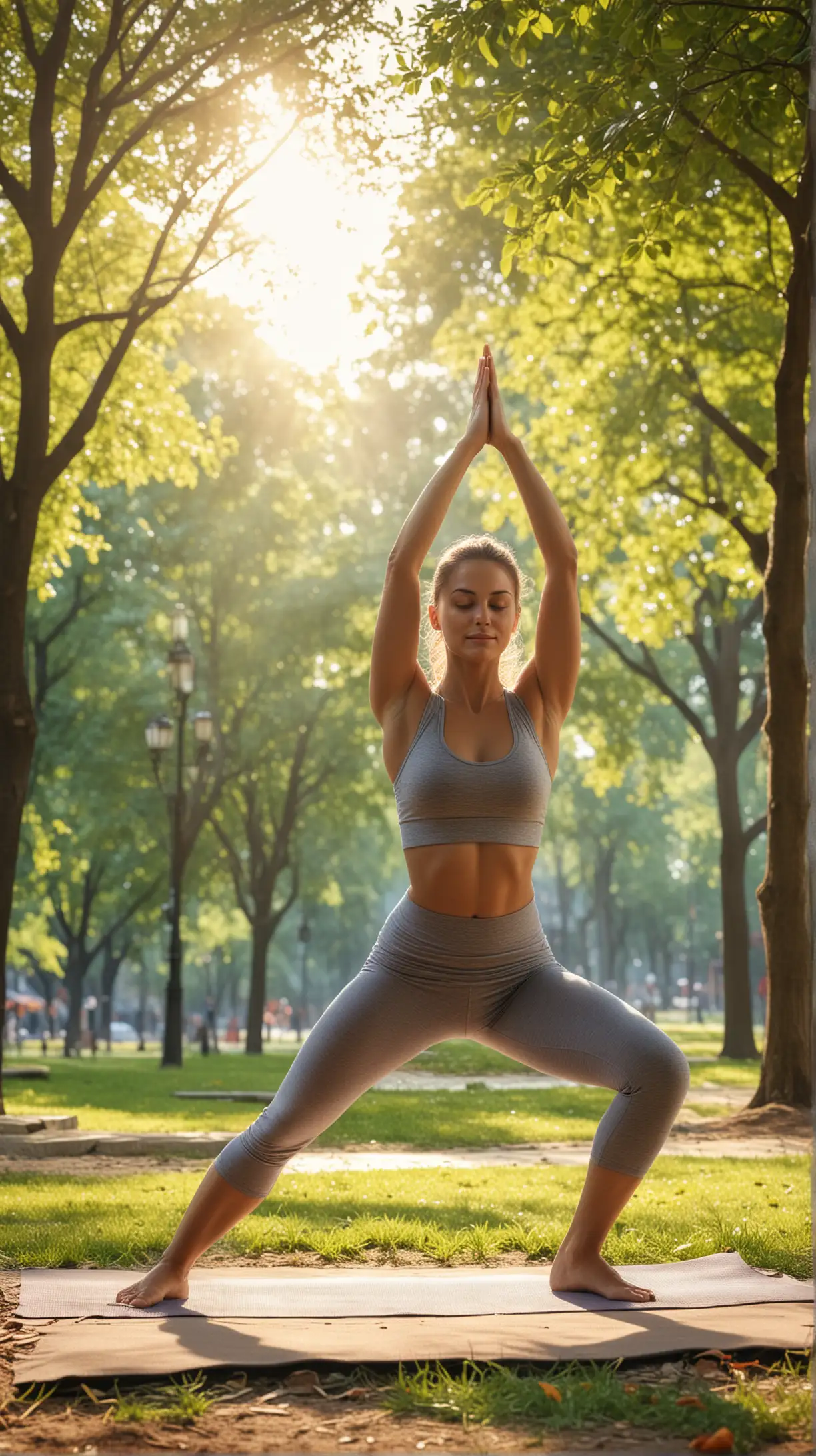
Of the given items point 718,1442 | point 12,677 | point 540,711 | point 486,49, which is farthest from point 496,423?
point 12,677

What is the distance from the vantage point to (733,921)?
74.4ft

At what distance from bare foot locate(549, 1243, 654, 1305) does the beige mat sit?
14 cm

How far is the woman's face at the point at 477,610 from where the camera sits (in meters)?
4.86

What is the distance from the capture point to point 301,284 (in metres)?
15.7

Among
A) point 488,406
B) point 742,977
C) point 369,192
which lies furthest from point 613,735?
point 488,406

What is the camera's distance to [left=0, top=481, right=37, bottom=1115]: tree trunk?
1208 centimetres

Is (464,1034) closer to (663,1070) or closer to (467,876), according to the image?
(467,876)

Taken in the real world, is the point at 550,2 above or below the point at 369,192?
below

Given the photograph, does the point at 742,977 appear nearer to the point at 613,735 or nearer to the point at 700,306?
the point at 613,735

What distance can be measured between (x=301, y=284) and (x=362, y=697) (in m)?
14.6

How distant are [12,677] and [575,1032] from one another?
8501 mm

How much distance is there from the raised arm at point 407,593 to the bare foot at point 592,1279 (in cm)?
184

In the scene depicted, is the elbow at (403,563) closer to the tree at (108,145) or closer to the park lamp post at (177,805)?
the tree at (108,145)

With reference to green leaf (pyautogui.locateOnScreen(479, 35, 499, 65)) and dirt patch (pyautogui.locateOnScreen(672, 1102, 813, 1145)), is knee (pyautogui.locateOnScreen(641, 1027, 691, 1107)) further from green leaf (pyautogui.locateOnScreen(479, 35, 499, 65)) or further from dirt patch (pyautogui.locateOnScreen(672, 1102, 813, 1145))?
dirt patch (pyautogui.locateOnScreen(672, 1102, 813, 1145))
